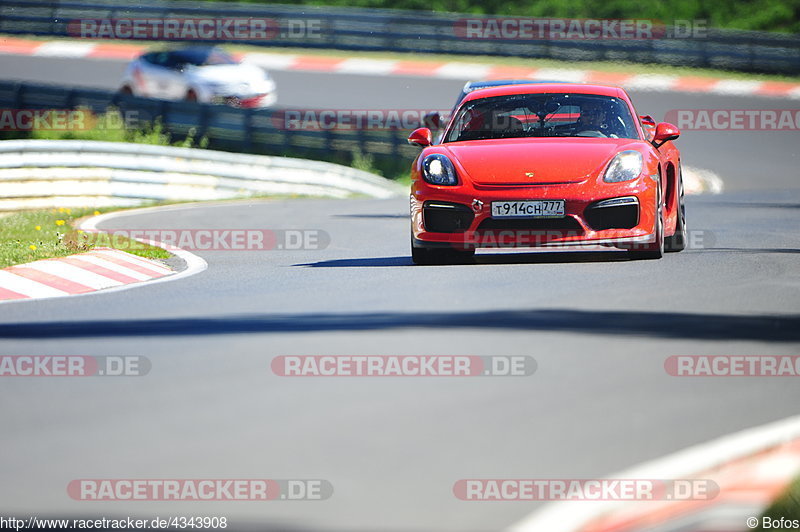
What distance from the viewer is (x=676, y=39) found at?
3138 cm

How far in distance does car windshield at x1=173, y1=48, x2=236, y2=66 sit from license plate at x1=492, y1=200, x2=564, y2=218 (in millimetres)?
22176

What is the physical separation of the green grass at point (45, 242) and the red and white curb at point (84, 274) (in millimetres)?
199

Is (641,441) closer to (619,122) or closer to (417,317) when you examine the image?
(417,317)

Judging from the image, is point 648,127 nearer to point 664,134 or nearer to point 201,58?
point 664,134

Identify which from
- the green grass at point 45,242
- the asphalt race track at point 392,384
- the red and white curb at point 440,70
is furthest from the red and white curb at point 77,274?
the red and white curb at point 440,70

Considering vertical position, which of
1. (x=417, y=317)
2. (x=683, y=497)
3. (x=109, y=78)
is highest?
(x=683, y=497)

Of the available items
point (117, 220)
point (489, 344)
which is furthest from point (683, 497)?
point (117, 220)

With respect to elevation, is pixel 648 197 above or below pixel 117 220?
above

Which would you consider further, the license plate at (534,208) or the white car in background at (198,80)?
the white car in background at (198,80)

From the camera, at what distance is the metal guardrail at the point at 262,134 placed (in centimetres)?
2483

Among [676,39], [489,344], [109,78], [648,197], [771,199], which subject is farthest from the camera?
[109,78]

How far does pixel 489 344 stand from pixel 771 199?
12.8 metres

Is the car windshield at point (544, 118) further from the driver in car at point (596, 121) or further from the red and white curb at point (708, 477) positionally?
the red and white curb at point (708, 477)

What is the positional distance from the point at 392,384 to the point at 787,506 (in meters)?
2.20
